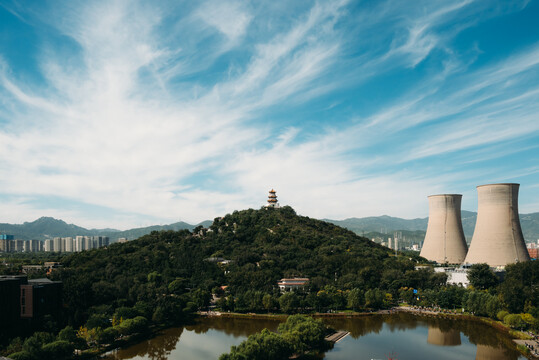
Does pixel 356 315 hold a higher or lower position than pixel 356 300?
lower

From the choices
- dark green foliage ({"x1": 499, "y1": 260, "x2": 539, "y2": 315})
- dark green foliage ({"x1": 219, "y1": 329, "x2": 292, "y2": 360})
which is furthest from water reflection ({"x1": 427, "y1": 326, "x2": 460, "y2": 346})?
dark green foliage ({"x1": 219, "y1": 329, "x2": 292, "y2": 360})

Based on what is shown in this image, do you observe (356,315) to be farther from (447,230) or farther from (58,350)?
(58,350)

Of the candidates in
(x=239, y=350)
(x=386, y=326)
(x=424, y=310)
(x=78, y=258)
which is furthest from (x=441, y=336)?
(x=78, y=258)

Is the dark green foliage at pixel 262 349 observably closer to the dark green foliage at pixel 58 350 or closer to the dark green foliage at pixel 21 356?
the dark green foliage at pixel 58 350

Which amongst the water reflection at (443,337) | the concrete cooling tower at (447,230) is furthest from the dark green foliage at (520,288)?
the concrete cooling tower at (447,230)

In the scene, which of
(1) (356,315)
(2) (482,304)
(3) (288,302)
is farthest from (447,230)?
(3) (288,302)

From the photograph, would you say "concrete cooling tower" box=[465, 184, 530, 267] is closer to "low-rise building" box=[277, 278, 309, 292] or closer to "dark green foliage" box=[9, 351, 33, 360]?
"low-rise building" box=[277, 278, 309, 292]
